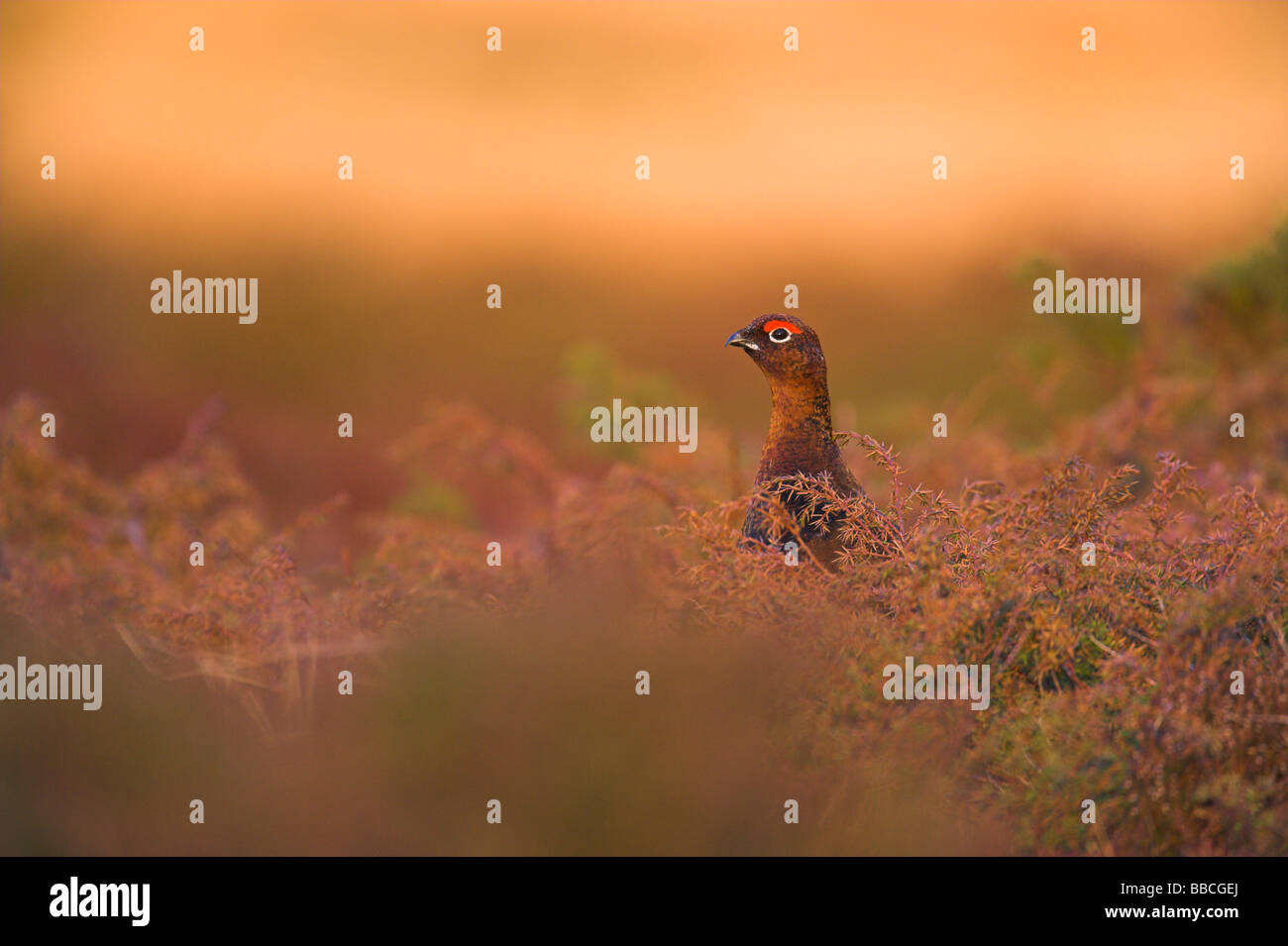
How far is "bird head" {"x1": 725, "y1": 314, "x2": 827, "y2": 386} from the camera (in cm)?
620

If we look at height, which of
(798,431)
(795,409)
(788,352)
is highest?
(788,352)

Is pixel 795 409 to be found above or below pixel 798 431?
above

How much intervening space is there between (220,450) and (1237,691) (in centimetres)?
698

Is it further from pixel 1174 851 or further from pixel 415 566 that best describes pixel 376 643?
pixel 1174 851

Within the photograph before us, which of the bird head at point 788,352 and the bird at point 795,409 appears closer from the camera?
the bird at point 795,409

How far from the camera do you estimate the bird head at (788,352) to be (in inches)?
244

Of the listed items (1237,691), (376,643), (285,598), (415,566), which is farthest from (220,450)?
(1237,691)

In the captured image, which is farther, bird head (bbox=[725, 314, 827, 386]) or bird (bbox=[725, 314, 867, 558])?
bird head (bbox=[725, 314, 827, 386])

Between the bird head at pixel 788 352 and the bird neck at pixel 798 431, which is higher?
the bird head at pixel 788 352

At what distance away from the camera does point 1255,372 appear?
11.0 metres

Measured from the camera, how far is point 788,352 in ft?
20.3

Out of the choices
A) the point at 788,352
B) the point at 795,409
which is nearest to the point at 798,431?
the point at 795,409

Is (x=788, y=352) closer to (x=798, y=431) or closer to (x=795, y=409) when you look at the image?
(x=795, y=409)

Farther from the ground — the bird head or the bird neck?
the bird head
